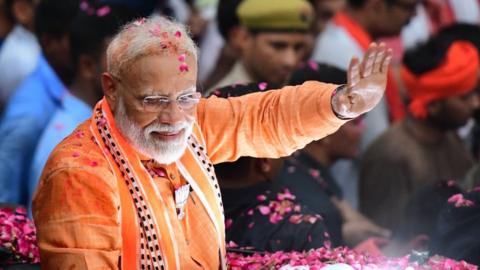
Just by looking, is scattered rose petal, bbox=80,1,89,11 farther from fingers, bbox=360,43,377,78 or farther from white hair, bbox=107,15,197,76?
fingers, bbox=360,43,377,78

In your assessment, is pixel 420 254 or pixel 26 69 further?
pixel 26 69

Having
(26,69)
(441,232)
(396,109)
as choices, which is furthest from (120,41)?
(396,109)

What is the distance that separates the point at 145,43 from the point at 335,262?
3.67 feet

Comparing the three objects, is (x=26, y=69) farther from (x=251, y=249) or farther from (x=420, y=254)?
(x=420, y=254)

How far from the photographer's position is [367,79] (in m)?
5.16

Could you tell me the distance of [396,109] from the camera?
9938 millimetres

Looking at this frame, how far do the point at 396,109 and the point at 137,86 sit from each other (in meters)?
5.03

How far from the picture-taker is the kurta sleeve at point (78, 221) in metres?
4.97

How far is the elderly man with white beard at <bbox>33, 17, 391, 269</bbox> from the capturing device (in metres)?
5.01

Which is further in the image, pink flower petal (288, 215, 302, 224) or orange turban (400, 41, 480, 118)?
orange turban (400, 41, 480, 118)

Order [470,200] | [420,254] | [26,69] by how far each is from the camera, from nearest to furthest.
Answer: [420,254], [470,200], [26,69]

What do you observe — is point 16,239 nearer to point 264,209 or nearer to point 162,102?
point 162,102

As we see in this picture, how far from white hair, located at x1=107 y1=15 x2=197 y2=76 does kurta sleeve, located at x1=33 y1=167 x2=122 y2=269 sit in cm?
44

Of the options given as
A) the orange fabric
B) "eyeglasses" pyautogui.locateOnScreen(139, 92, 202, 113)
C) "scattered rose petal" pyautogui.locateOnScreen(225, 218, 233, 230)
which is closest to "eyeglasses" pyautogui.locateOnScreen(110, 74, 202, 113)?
"eyeglasses" pyautogui.locateOnScreen(139, 92, 202, 113)
